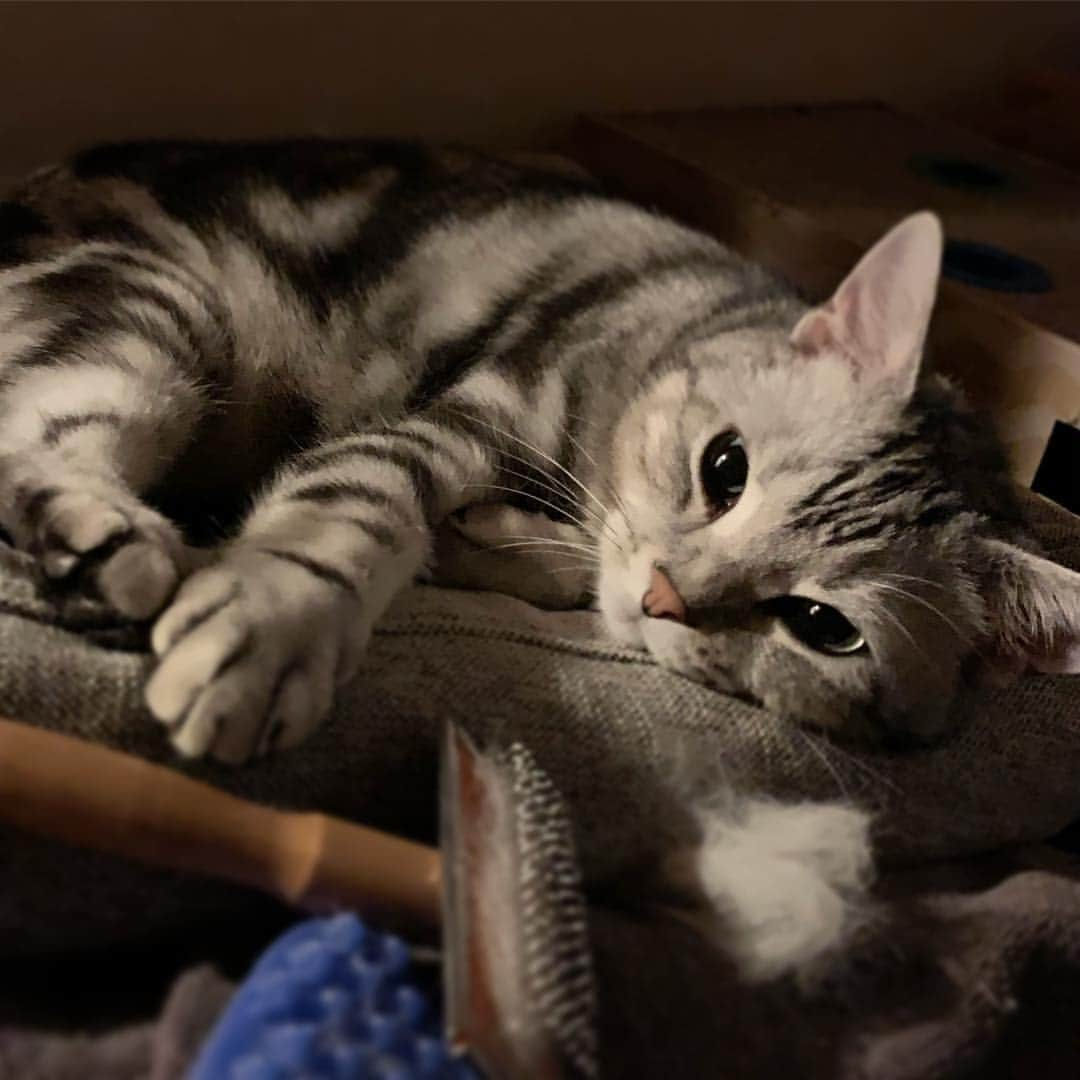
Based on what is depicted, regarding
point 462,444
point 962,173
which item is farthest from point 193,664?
point 962,173

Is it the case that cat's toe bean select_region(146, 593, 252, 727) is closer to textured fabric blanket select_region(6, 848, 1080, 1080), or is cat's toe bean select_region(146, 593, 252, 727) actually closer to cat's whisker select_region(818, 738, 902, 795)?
textured fabric blanket select_region(6, 848, 1080, 1080)

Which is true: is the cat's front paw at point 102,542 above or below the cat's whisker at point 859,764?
above

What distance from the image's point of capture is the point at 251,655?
78cm

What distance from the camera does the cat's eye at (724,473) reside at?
1.10 meters

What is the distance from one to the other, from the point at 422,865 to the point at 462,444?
21.1 inches

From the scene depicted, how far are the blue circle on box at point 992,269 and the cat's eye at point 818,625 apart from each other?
0.68 m

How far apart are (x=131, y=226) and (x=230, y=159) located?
176 millimetres

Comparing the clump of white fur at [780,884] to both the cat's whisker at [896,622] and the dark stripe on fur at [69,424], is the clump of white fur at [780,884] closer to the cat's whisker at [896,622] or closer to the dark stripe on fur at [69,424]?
the cat's whisker at [896,622]

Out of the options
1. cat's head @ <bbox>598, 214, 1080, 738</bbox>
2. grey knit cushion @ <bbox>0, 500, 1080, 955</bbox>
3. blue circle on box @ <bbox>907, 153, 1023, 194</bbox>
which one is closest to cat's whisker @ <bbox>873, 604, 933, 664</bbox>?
cat's head @ <bbox>598, 214, 1080, 738</bbox>

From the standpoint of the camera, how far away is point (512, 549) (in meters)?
1.15

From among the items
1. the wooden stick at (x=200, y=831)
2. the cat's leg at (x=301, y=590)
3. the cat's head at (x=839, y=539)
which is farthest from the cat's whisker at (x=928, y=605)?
the wooden stick at (x=200, y=831)

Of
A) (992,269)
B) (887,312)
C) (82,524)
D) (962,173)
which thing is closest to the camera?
(82,524)

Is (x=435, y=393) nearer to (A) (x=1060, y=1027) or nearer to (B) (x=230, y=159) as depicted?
(B) (x=230, y=159)

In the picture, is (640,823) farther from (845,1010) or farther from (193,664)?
(193,664)
